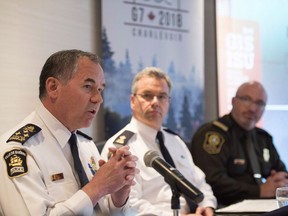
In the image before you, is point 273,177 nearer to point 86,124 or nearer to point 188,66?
point 188,66

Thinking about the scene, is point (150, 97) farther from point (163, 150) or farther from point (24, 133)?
point (24, 133)

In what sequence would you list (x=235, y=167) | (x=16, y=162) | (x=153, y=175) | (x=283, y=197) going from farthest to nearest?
(x=235, y=167), (x=153, y=175), (x=283, y=197), (x=16, y=162)

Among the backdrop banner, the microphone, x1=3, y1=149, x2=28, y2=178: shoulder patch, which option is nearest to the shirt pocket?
the backdrop banner

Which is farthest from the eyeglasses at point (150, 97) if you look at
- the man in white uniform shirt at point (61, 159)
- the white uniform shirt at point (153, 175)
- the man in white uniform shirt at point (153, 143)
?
the man in white uniform shirt at point (61, 159)

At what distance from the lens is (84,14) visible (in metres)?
3.02

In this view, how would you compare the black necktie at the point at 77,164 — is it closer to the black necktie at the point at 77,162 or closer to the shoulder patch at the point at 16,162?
the black necktie at the point at 77,162

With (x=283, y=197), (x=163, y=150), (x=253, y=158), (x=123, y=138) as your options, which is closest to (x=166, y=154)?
(x=163, y=150)

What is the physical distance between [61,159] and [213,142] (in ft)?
5.27

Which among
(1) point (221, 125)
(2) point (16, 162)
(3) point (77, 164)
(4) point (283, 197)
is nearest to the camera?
(2) point (16, 162)

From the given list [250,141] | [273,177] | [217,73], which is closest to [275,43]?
[217,73]

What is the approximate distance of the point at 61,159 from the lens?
169 cm

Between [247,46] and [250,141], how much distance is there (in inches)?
44.0

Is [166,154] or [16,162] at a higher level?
[16,162]

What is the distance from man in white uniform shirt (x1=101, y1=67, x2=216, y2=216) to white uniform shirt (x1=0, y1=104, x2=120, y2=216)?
0.61 meters
